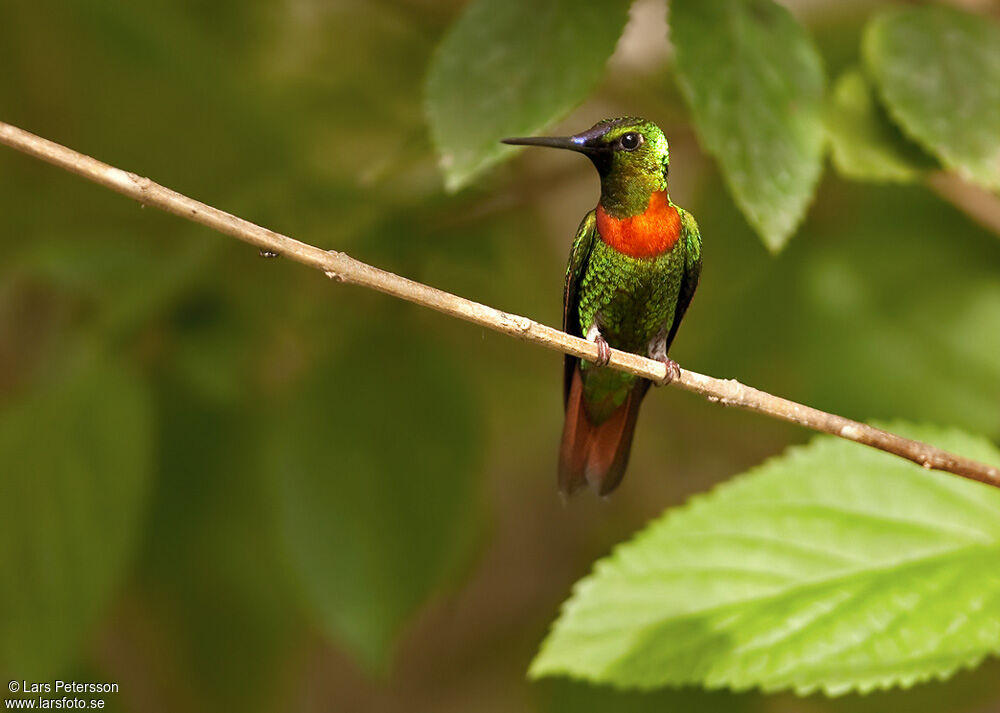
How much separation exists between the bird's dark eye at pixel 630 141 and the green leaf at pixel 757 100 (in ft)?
0.50

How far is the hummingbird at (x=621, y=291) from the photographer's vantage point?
1038mm

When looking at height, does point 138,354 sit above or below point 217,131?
below

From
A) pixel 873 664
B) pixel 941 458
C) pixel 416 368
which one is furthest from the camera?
pixel 416 368

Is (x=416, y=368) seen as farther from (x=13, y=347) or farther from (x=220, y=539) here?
(x=13, y=347)

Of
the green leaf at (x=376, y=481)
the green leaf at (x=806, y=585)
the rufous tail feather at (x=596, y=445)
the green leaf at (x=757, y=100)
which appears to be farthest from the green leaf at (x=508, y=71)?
the green leaf at (x=376, y=481)

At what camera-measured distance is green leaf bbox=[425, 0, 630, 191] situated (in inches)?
46.8

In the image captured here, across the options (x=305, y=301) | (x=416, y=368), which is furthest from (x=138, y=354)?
(x=416, y=368)

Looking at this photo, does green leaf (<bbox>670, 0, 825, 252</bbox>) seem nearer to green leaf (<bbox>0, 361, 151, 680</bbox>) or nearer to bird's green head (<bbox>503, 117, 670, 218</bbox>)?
bird's green head (<bbox>503, 117, 670, 218</bbox>)

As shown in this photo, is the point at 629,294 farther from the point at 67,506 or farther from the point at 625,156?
the point at 67,506

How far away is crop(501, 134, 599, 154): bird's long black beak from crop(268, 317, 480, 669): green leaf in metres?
1.06

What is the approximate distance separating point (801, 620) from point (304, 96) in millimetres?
1753

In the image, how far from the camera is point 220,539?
88.6 inches
